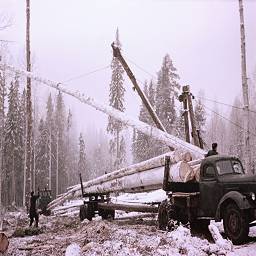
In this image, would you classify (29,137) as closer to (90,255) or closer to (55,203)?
(55,203)

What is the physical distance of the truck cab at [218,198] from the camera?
945 centimetres

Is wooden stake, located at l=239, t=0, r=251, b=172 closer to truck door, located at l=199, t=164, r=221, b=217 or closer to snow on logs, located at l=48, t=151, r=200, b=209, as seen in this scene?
snow on logs, located at l=48, t=151, r=200, b=209

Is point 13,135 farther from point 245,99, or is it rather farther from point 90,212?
point 245,99

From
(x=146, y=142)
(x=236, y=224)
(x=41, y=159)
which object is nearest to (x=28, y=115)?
(x=236, y=224)

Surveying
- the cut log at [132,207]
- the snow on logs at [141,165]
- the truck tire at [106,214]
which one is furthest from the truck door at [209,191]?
the truck tire at [106,214]

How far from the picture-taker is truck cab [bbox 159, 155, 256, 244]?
9.45m

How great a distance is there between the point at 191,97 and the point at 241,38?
3236 mm

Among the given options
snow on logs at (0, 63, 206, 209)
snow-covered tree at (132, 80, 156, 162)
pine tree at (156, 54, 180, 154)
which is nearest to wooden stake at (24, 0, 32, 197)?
snow on logs at (0, 63, 206, 209)

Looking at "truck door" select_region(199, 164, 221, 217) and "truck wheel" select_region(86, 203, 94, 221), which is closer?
"truck door" select_region(199, 164, 221, 217)

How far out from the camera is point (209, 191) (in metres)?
10.9

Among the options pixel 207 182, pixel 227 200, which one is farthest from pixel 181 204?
pixel 227 200

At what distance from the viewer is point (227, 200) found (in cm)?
998

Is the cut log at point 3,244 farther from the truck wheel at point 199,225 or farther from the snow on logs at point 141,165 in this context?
the snow on logs at point 141,165

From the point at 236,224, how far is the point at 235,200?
0.59m
